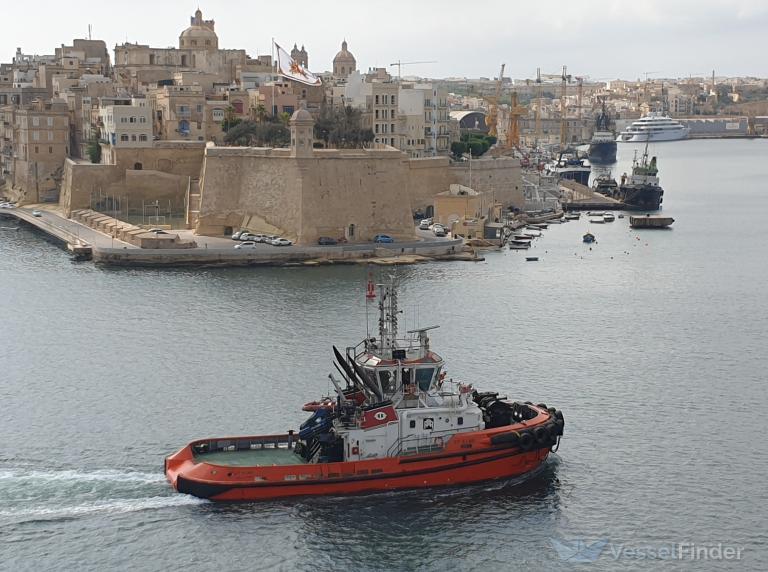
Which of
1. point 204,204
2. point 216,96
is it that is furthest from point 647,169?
point 204,204

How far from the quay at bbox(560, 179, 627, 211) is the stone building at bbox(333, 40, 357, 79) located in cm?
1982

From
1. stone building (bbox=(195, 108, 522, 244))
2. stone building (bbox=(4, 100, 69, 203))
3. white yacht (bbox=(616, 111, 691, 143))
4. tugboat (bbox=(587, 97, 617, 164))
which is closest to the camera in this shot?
stone building (bbox=(195, 108, 522, 244))

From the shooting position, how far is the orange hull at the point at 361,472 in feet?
57.1

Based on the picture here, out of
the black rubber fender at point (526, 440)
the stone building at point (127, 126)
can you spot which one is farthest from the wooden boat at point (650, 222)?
the black rubber fender at point (526, 440)

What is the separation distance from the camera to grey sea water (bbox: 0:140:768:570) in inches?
639

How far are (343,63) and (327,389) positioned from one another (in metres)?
58.7

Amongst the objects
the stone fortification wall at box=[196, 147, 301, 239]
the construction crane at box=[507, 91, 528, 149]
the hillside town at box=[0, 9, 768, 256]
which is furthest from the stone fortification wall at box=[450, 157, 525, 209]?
the construction crane at box=[507, 91, 528, 149]

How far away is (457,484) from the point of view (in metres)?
18.1

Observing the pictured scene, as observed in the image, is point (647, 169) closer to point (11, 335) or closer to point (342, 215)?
point (342, 215)

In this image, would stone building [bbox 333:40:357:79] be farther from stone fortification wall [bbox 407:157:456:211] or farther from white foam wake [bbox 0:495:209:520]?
white foam wake [bbox 0:495:209:520]

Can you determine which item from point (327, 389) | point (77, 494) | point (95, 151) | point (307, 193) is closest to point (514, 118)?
point (95, 151)

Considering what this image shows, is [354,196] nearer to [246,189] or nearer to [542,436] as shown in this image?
[246,189]

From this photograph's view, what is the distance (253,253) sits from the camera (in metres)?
39.2

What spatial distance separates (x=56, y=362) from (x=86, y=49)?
164 ft
